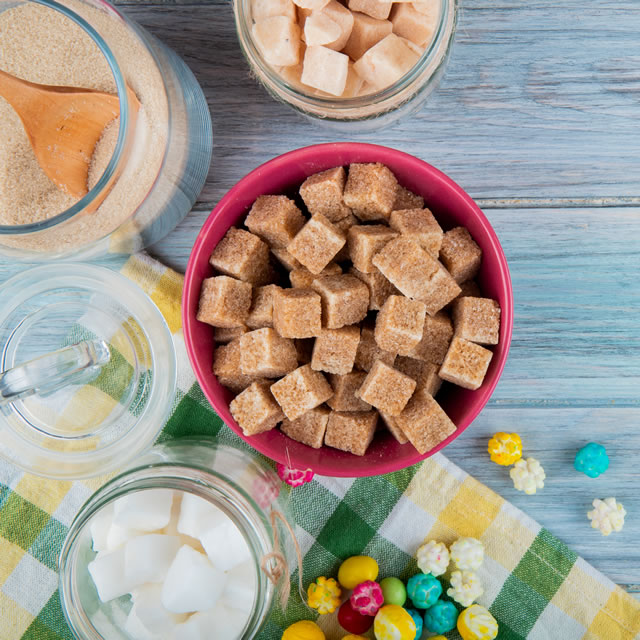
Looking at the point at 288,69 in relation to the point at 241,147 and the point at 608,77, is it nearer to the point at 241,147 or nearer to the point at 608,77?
the point at 241,147

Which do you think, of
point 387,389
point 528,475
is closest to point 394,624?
point 528,475

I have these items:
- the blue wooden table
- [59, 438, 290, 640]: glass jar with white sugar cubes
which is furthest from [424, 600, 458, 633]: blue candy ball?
[59, 438, 290, 640]: glass jar with white sugar cubes

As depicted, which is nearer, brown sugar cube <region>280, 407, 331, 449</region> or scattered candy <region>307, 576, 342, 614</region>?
brown sugar cube <region>280, 407, 331, 449</region>

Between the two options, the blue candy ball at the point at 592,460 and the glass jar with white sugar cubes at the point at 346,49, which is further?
the blue candy ball at the point at 592,460

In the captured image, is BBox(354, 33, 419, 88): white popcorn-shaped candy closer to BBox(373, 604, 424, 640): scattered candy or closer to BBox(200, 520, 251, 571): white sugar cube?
BBox(200, 520, 251, 571): white sugar cube

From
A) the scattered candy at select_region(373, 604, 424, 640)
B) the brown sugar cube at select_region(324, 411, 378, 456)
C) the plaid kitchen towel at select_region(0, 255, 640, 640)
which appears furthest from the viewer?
the plaid kitchen towel at select_region(0, 255, 640, 640)

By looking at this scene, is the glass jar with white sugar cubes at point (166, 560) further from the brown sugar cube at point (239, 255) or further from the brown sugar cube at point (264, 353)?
the brown sugar cube at point (239, 255)

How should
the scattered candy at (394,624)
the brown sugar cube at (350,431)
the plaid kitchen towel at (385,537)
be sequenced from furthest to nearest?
the plaid kitchen towel at (385,537)
the scattered candy at (394,624)
the brown sugar cube at (350,431)

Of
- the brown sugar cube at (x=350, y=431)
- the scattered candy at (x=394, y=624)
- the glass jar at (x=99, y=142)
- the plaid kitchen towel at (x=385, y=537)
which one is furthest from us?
the plaid kitchen towel at (x=385, y=537)

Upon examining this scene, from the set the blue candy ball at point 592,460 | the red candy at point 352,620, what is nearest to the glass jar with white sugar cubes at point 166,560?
the red candy at point 352,620
